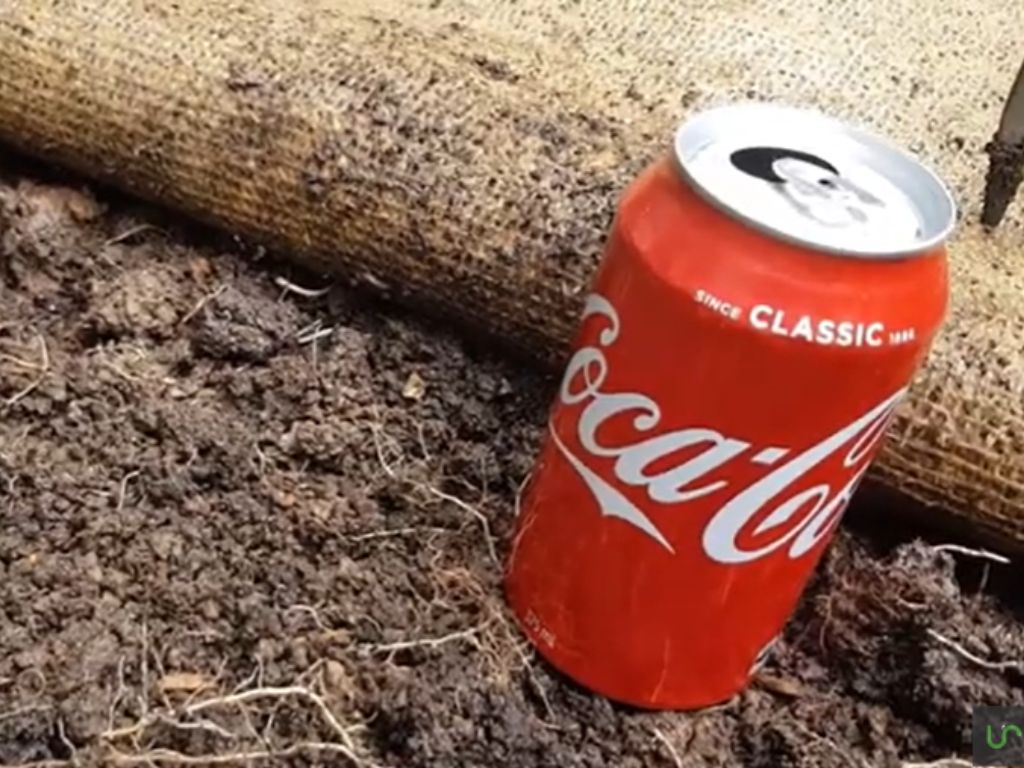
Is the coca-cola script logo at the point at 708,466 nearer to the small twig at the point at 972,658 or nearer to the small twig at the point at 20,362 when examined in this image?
the small twig at the point at 972,658

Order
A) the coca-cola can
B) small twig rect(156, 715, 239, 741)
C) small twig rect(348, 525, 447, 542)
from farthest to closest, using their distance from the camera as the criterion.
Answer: small twig rect(348, 525, 447, 542) < small twig rect(156, 715, 239, 741) < the coca-cola can

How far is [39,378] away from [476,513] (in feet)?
1.14

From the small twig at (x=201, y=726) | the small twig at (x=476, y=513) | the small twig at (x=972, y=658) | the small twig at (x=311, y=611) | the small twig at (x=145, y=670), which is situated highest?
the small twig at (x=972, y=658)

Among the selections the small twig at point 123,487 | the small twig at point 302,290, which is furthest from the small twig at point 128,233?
the small twig at point 123,487

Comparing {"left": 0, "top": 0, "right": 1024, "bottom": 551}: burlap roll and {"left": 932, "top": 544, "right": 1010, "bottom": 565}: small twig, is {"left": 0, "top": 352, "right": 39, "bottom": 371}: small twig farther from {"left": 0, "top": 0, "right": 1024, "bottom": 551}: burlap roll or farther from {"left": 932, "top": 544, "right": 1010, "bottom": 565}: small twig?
{"left": 932, "top": 544, "right": 1010, "bottom": 565}: small twig

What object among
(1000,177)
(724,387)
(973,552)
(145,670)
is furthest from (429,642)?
(1000,177)

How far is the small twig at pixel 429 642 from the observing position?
102cm

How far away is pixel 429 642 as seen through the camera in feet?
3.38

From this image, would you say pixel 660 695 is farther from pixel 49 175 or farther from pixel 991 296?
pixel 49 175

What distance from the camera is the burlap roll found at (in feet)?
3.65

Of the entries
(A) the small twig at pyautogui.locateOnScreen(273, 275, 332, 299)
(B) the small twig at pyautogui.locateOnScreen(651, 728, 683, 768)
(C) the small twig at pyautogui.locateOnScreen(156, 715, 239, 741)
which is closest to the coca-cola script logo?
(B) the small twig at pyautogui.locateOnScreen(651, 728, 683, 768)

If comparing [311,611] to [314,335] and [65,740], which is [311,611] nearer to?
[65,740]

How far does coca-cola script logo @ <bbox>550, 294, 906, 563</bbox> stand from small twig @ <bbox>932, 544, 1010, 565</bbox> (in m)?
0.20

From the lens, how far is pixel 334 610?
105 cm
